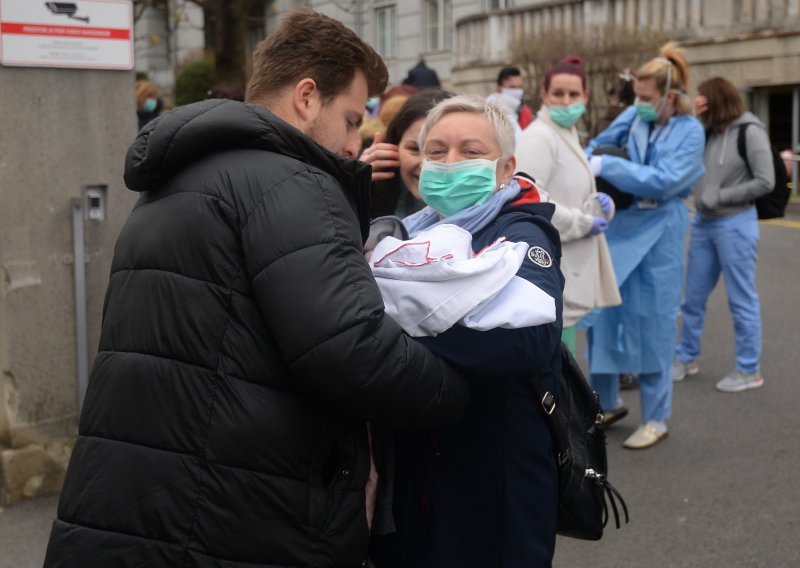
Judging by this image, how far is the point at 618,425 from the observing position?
6.74 metres

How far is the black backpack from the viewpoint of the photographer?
723 centimetres

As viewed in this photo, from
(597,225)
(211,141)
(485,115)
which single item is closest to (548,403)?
(485,115)

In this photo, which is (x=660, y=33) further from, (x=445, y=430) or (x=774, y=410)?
(x=445, y=430)

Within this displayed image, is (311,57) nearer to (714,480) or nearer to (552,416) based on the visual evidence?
(552,416)

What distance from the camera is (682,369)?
7.88 metres

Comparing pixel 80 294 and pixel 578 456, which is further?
pixel 80 294

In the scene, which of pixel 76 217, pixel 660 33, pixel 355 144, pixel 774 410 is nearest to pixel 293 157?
pixel 355 144

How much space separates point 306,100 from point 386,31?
2718 cm

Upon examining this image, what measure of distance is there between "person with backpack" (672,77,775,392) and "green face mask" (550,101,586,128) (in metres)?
2.01

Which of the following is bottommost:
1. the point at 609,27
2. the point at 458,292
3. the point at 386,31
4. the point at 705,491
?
the point at 705,491

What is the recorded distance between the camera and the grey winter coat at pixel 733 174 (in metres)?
7.12

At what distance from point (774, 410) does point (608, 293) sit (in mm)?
2024

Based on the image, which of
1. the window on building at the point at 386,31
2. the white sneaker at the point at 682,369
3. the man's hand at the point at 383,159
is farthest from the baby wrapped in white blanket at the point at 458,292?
the window on building at the point at 386,31

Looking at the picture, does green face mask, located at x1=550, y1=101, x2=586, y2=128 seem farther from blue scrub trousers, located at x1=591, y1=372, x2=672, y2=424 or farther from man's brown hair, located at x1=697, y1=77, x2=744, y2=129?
man's brown hair, located at x1=697, y1=77, x2=744, y2=129
